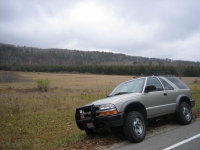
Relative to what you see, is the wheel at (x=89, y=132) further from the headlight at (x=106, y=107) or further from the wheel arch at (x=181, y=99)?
the wheel arch at (x=181, y=99)

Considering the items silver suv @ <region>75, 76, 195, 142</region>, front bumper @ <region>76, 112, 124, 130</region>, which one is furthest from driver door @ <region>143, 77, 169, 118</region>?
front bumper @ <region>76, 112, 124, 130</region>

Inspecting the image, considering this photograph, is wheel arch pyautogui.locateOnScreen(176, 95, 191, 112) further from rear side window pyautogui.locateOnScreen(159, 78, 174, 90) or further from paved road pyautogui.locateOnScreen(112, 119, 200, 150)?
paved road pyautogui.locateOnScreen(112, 119, 200, 150)

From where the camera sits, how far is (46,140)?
675 cm

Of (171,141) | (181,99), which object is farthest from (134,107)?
(181,99)

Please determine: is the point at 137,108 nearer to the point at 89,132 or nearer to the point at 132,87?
the point at 132,87

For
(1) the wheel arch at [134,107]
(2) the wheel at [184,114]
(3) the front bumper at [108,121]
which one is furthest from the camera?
(2) the wheel at [184,114]

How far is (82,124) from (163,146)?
228 centimetres

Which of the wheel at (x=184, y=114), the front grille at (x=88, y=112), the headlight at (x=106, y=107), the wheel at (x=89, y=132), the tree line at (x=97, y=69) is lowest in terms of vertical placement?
the wheel at (x=89, y=132)

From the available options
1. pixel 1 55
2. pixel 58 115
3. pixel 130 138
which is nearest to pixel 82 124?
pixel 130 138

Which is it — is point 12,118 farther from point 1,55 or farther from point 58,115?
point 1,55

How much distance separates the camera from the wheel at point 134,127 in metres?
5.27

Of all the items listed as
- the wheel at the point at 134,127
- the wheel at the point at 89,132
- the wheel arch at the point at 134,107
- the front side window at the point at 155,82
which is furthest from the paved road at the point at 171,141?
the front side window at the point at 155,82

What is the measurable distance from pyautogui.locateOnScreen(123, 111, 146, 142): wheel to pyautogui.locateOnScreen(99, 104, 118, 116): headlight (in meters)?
0.44

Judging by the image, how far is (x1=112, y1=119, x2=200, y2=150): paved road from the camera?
16.1 feet
